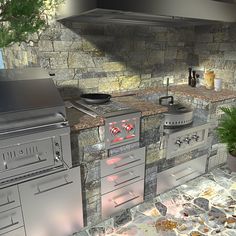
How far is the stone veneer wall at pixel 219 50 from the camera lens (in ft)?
8.49

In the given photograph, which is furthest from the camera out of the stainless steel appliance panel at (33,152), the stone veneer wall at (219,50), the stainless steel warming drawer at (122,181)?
the stone veneer wall at (219,50)

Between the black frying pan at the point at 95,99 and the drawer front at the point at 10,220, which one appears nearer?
the drawer front at the point at 10,220

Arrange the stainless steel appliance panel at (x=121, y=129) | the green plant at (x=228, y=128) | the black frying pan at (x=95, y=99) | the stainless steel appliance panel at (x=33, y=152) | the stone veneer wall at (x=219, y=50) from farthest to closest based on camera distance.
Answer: the stone veneer wall at (x=219, y=50) → the green plant at (x=228, y=128) → the black frying pan at (x=95, y=99) → the stainless steel appliance panel at (x=121, y=129) → the stainless steel appliance panel at (x=33, y=152)

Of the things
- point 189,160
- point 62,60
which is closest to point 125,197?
point 189,160

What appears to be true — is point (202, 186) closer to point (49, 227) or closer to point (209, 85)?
point (209, 85)

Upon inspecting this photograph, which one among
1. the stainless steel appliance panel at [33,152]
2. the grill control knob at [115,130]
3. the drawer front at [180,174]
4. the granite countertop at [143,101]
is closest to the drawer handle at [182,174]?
the drawer front at [180,174]

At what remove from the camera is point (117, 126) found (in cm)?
167

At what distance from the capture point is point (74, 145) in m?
1.55

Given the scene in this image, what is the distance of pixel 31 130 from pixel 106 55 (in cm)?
126

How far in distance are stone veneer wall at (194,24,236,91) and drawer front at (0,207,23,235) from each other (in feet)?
8.28

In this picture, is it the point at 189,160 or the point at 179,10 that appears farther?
the point at 189,160

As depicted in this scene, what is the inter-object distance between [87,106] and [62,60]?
1.72 ft

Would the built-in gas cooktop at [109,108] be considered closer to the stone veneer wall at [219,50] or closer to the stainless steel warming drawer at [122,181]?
the stainless steel warming drawer at [122,181]

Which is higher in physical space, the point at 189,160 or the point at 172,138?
the point at 172,138
